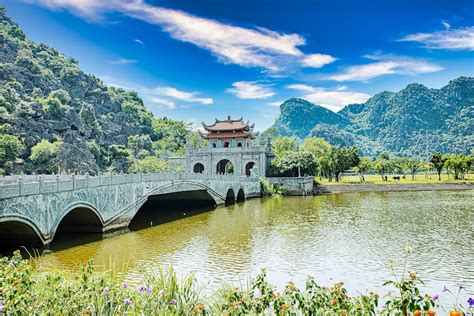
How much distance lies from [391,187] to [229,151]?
76.8ft

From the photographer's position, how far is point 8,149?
52.4m

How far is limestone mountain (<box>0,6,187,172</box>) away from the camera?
199 feet

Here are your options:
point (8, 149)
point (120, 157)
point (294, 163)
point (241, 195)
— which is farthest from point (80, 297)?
point (120, 157)

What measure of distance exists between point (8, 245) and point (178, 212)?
17.2m

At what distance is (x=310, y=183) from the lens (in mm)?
51469

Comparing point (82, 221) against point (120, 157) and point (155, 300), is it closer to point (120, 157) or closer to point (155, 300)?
point (155, 300)

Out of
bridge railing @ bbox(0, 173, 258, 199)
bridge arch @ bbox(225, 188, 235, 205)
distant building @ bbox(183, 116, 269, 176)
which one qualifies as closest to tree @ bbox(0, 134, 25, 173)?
distant building @ bbox(183, 116, 269, 176)

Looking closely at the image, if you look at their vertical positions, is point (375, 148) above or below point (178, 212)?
above

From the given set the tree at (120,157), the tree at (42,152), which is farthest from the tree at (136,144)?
the tree at (42,152)

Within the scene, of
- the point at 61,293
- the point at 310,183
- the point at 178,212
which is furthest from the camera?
the point at 310,183

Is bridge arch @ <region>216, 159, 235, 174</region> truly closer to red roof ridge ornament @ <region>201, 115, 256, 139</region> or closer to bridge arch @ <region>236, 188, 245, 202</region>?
red roof ridge ornament @ <region>201, 115, 256, 139</region>

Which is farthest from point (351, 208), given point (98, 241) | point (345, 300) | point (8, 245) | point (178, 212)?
point (345, 300)

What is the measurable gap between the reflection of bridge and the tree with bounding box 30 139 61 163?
35.7 meters

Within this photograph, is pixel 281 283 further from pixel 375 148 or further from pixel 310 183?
pixel 375 148
